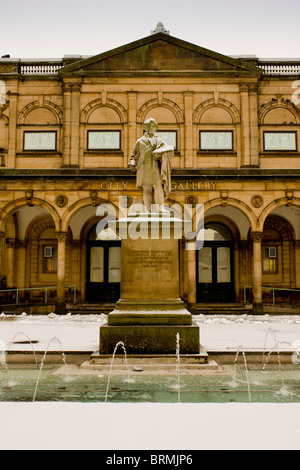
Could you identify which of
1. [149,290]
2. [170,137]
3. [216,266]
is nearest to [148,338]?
[149,290]

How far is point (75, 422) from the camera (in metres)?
3.43

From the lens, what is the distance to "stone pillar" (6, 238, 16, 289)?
21.3 m

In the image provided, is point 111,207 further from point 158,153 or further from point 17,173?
point 158,153

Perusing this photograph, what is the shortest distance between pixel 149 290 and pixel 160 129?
1313 cm

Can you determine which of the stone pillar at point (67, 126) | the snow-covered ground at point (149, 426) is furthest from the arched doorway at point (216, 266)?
the snow-covered ground at point (149, 426)

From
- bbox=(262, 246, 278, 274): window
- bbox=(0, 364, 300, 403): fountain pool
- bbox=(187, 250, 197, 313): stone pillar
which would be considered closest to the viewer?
bbox=(0, 364, 300, 403): fountain pool

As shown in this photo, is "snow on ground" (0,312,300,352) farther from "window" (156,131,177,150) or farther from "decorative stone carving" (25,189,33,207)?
"window" (156,131,177,150)

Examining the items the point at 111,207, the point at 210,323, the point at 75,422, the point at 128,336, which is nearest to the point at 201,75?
the point at 111,207

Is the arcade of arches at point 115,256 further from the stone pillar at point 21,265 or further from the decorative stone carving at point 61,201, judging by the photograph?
the decorative stone carving at point 61,201

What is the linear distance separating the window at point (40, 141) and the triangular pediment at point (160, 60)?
2.92 metres

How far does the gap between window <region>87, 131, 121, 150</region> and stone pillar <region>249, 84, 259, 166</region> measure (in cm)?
609

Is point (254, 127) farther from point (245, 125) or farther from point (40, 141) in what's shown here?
point (40, 141)

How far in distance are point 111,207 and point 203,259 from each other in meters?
6.35

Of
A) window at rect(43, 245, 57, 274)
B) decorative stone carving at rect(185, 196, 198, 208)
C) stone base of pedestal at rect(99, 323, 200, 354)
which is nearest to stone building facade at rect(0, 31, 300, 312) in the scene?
decorative stone carving at rect(185, 196, 198, 208)
